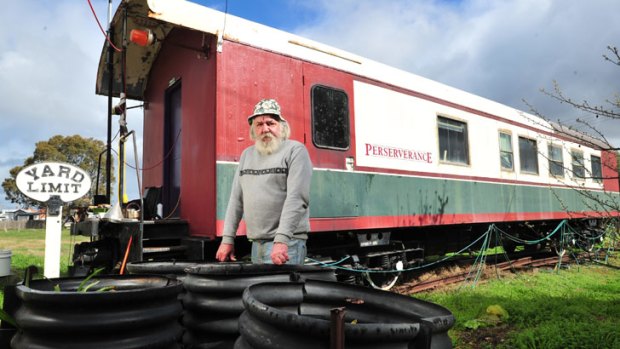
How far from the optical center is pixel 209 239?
441cm

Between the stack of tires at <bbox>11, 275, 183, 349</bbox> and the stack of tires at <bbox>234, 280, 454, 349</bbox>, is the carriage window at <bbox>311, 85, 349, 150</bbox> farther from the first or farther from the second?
the stack of tires at <bbox>11, 275, 183, 349</bbox>

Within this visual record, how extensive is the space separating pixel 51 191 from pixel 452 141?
19.3 ft

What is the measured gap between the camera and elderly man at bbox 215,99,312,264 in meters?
2.77

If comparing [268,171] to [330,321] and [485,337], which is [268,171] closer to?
[330,321]

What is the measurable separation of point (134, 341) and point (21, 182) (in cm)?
413

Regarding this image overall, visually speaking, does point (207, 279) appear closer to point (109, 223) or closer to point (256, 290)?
point (256, 290)

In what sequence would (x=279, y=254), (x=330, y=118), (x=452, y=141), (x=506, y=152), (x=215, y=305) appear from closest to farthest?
(x=215, y=305)
(x=279, y=254)
(x=330, y=118)
(x=452, y=141)
(x=506, y=152)

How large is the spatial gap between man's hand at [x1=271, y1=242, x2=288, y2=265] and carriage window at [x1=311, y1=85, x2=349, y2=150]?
8.96 ft

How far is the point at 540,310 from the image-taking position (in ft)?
16.0

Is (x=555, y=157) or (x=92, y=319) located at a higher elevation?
A: (x=555, y=157)

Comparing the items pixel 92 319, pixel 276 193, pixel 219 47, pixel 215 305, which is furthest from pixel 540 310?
pixel 92 319

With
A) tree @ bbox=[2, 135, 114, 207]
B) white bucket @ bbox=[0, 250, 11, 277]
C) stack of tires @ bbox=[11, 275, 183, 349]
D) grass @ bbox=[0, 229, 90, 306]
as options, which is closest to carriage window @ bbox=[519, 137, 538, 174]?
grass @ bbox=[0, 229, 90, 306]

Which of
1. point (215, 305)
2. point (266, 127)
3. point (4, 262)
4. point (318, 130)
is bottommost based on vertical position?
point (4, 262)

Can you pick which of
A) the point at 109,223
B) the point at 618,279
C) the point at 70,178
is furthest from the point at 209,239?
the point at 618,279
